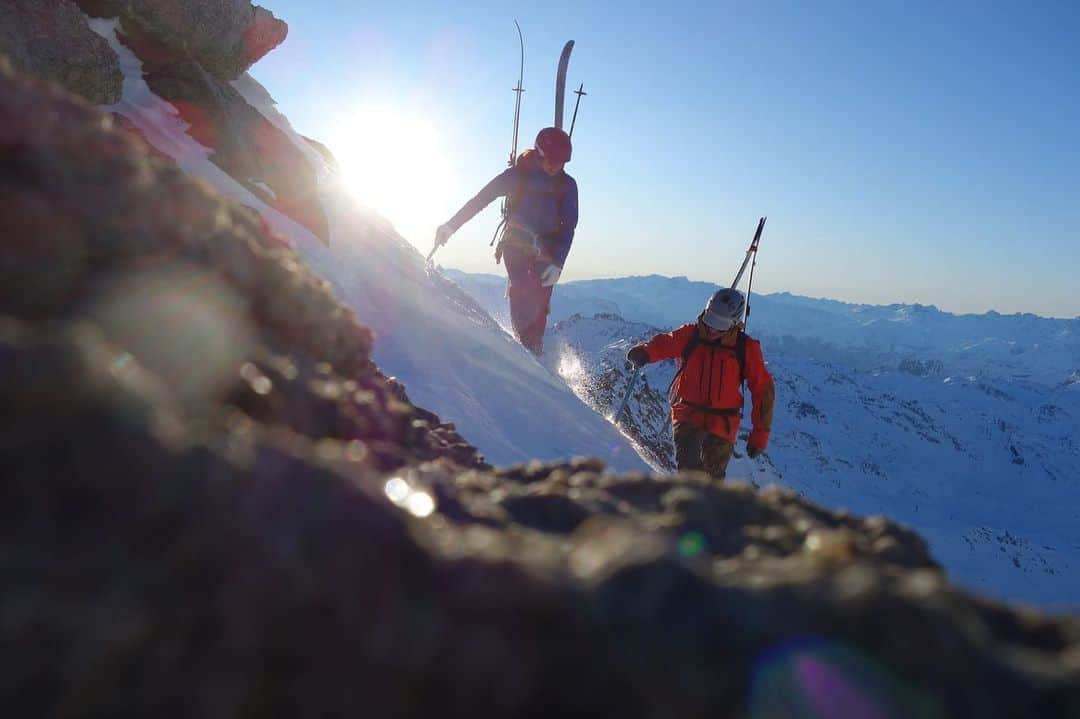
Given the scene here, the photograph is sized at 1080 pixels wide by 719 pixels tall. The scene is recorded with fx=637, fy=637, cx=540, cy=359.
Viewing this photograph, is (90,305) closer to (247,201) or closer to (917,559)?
(917,559)

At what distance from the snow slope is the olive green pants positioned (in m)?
0.63

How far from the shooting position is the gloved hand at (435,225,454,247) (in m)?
13.6

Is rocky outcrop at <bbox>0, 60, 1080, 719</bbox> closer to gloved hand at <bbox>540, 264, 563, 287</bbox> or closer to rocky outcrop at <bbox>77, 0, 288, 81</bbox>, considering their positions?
gloved hand at <bbox>540, 264, 563, 287</bbox>

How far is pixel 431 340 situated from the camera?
8812 millimetres

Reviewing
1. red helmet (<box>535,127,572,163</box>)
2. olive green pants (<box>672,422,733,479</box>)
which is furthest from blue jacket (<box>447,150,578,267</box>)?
olive green pants (<box>672,422,733,479</box>)

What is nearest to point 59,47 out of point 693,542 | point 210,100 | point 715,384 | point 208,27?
point 210,100

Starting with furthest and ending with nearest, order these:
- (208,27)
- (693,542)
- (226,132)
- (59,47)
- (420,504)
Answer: (208,27) → (226,132) → (59,47) → (693,542) → (420,504)

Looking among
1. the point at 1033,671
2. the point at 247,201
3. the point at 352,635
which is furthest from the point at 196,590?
the point at 247,201

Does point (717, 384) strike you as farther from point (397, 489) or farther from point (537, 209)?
point (397, 489)

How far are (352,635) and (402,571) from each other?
0.17 metres

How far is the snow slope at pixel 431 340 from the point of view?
23.4ft

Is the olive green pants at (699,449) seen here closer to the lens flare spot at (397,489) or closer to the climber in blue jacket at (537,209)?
the climber in blue jacket at (537,209)

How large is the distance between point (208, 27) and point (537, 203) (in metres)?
7.81

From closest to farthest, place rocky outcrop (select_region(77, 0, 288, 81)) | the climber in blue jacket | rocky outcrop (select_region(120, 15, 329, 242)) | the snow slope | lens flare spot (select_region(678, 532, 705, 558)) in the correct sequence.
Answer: lens flare spot (select_region(678, 532, 705, 558)), the snow slope, rocky outcrop (select_region(120, 15, 329, 242)), rocky outcrop (select_region(77, 0, 288, 81)), the climber in blue jacket
